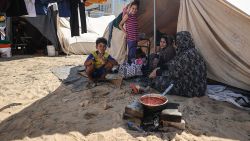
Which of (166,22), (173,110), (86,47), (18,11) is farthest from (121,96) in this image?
(86,47)

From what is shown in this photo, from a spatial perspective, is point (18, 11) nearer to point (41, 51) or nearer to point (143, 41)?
point (143, 41)

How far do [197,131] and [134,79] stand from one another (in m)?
2.60

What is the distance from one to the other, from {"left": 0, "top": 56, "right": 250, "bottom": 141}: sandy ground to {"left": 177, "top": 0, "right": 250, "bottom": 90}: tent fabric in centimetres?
70

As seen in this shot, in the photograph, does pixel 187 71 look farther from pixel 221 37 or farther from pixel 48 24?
pixel 48 24

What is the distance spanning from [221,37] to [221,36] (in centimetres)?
2

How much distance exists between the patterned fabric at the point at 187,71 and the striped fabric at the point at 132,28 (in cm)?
180

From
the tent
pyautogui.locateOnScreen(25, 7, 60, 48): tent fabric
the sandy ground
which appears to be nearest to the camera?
the sandy ground

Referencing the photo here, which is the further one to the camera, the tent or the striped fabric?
the striped fabric

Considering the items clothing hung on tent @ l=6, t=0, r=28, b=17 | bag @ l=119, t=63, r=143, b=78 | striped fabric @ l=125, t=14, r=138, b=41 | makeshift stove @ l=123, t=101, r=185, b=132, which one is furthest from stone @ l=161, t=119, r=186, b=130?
striped fabric @ l=125, t=14, r=138, b=41

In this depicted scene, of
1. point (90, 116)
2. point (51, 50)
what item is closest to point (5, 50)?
point (51, 50)

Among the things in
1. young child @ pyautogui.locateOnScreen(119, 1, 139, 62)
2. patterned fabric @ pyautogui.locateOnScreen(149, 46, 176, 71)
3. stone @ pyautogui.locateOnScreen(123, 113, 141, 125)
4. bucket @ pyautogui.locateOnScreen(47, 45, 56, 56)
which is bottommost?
stone @ pyautogui.locateOnScreen(123, 113, 141, 125)

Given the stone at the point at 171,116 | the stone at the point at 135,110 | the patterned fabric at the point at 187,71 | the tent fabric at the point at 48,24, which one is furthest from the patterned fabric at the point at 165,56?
the tent fabric at the point at 48,24

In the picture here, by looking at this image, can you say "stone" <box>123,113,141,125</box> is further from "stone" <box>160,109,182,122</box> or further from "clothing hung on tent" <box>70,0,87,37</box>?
"clothing hung on tent" <box>70,0,87,37</box>

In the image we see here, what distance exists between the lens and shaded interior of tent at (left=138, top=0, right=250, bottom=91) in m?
4.60
